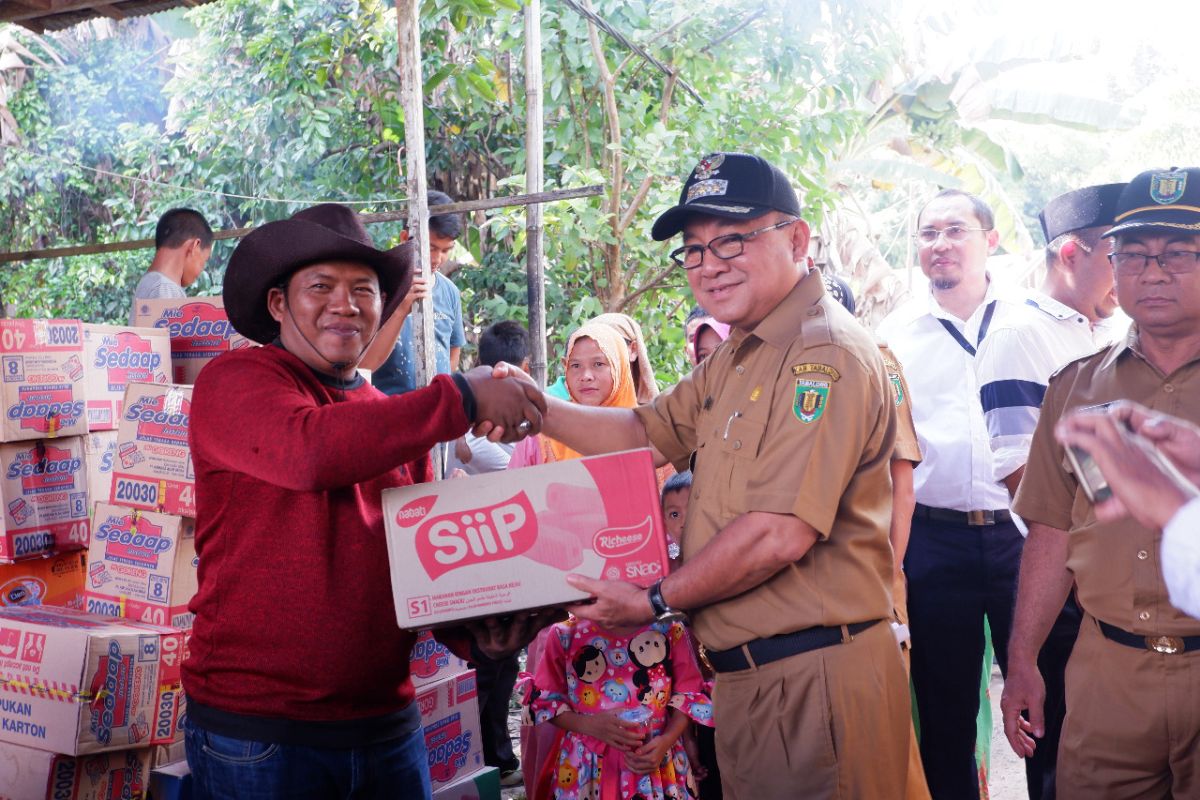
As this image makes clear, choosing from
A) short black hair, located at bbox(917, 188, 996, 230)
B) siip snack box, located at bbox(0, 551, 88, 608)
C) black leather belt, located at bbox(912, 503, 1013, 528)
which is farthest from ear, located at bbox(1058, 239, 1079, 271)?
siip snack box, located at bbox(0, 551, 88, 608)

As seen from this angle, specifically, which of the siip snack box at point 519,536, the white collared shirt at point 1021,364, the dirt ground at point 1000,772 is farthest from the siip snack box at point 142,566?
the white collared shirt at point 1021,364

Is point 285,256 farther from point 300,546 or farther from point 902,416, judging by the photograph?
point 902,416

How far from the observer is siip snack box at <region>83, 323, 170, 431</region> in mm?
4453

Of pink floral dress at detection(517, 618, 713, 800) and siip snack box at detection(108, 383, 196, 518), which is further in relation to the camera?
siip snack box at detection(108, 383, 196, 518)

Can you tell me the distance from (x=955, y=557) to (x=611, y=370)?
5.40 feet

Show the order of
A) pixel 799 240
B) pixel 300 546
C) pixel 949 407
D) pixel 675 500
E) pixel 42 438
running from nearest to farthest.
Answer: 1. pixel 300 546
2. pixel 799 240
3. pixel 675 500
4. pixel 949 407
5. pixel 42 438

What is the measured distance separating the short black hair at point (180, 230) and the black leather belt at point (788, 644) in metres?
4.11

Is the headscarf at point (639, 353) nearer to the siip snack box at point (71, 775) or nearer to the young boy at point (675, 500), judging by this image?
the young boy at point (675, 500)

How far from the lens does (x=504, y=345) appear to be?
6.28m

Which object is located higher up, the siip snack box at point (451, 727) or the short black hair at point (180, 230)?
the short black hair at point (180, 230)

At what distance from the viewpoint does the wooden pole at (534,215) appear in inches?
266

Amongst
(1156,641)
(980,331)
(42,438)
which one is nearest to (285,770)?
(1156,641)

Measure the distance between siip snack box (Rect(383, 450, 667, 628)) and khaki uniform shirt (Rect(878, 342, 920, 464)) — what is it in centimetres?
149

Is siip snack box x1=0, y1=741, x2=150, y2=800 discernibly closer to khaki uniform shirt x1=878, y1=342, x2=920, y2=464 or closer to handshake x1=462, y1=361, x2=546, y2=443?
handshake x1=462, y1=361, x2=546, y2=443
